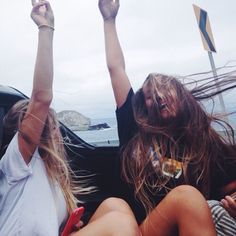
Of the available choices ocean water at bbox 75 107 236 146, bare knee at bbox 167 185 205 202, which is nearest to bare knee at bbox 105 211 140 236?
bare knee at bbox 167 185 205 202

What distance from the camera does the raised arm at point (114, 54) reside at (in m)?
1.91

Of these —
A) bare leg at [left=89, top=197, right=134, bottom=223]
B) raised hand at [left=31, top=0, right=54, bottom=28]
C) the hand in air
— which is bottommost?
the hand in air

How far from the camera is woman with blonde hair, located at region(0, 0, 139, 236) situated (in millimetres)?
1204

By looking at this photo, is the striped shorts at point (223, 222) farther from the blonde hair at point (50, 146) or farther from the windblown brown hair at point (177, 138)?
the blonde hair at point (50, 146)

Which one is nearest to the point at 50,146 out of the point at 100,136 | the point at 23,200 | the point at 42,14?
the point at 23,200

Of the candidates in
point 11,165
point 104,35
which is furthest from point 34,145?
point 104,35

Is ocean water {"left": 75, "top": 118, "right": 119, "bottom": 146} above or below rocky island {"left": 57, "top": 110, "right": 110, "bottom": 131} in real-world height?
below

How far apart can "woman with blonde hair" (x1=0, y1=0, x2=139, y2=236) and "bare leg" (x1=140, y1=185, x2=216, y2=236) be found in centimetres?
14

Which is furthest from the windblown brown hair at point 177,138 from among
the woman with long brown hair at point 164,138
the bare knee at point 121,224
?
the bare knee at point 121,224

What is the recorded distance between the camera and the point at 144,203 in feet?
5.42

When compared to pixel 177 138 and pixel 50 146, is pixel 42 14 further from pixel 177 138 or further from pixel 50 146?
pixel 177 138

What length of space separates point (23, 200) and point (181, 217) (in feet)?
2.08

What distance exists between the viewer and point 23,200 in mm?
1213

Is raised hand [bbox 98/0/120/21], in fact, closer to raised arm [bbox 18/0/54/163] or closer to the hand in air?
raised arm [bbox 18/0/54/163]
